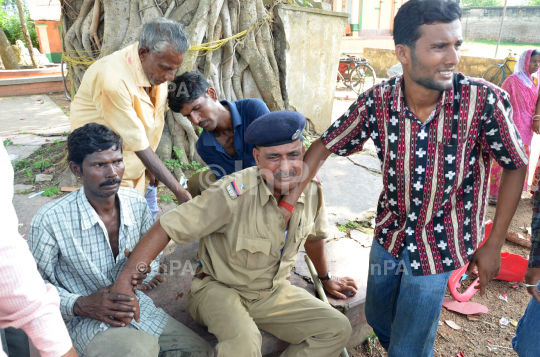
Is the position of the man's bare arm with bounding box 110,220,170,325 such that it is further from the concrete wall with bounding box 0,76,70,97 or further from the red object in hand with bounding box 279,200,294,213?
the concrete wall with bounding box 0,76,70,97

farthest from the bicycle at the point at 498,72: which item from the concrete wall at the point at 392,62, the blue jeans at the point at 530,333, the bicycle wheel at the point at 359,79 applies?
the blue jeans at the point at 530,333

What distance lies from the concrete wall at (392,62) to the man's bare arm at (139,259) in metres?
12.8

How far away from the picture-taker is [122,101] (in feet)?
8.18

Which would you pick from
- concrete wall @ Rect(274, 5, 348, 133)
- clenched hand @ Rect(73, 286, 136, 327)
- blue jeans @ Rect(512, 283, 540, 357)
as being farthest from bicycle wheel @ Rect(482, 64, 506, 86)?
clenched hand @ Rect(73, 286, 136, 327)

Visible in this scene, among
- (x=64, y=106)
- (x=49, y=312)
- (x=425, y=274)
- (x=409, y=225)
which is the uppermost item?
(x=49, y=312)

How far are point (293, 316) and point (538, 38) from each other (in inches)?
1024

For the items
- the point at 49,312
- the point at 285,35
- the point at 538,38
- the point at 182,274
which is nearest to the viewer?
the point at 49,312

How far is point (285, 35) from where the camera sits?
543cm

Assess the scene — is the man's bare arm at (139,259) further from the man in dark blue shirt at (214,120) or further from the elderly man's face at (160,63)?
the elderly man's face at (160,63)

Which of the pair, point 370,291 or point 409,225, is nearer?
point 409,225

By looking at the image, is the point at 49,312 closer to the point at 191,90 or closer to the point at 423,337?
the point at 423,337

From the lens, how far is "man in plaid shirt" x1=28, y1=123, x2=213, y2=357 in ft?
5.81

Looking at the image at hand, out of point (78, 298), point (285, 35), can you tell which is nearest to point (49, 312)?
point (78, 298)

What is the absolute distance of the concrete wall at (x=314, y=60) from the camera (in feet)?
20.2
